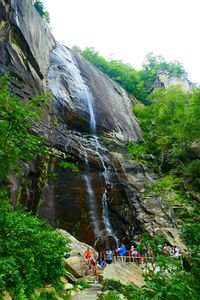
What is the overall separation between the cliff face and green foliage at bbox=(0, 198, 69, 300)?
4668 millimetres

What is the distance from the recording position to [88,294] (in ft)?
25.4

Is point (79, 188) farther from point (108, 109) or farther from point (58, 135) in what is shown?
point (108, 109)

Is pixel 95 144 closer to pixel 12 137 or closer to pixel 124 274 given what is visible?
pixel 124 274

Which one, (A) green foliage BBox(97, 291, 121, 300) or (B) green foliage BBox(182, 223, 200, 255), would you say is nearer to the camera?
(A) green foliage BBox(97, 291, 121, 300)

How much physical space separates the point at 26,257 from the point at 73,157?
10.6 m

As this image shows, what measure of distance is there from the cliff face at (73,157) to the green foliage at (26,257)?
4.67 m

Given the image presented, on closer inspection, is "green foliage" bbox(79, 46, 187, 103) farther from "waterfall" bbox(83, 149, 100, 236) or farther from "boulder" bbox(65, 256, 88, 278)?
"boulder" bbox(65, 256, 88, 278)

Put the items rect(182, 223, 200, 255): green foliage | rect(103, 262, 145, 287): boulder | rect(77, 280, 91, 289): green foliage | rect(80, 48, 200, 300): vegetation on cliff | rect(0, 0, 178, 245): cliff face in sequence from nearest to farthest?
→ 1. rect(80, 48, 200, 300): vegetation on cliff
2. rect(182, 223, 200, 255): green foliage
3. rect(77, 280, 91, 289): green foliage
4. rect(103, 262, 145, 287): boulder
5. rect(0, 0, 178, 245): cliff face

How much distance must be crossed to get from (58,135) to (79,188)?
135 inches

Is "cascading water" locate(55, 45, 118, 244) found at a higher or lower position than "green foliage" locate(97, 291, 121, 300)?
higher

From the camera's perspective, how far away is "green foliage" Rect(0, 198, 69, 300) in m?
5.52

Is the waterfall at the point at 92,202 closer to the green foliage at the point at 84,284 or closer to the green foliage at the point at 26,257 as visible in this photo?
the green foliage at the point at 84,284

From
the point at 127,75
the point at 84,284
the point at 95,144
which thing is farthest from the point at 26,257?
the point at 127,75

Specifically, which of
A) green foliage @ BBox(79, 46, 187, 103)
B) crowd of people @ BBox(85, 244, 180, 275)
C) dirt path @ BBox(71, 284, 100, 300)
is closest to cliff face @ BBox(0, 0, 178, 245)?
crowd of people @ BBox(85, 244, 180, 275)
